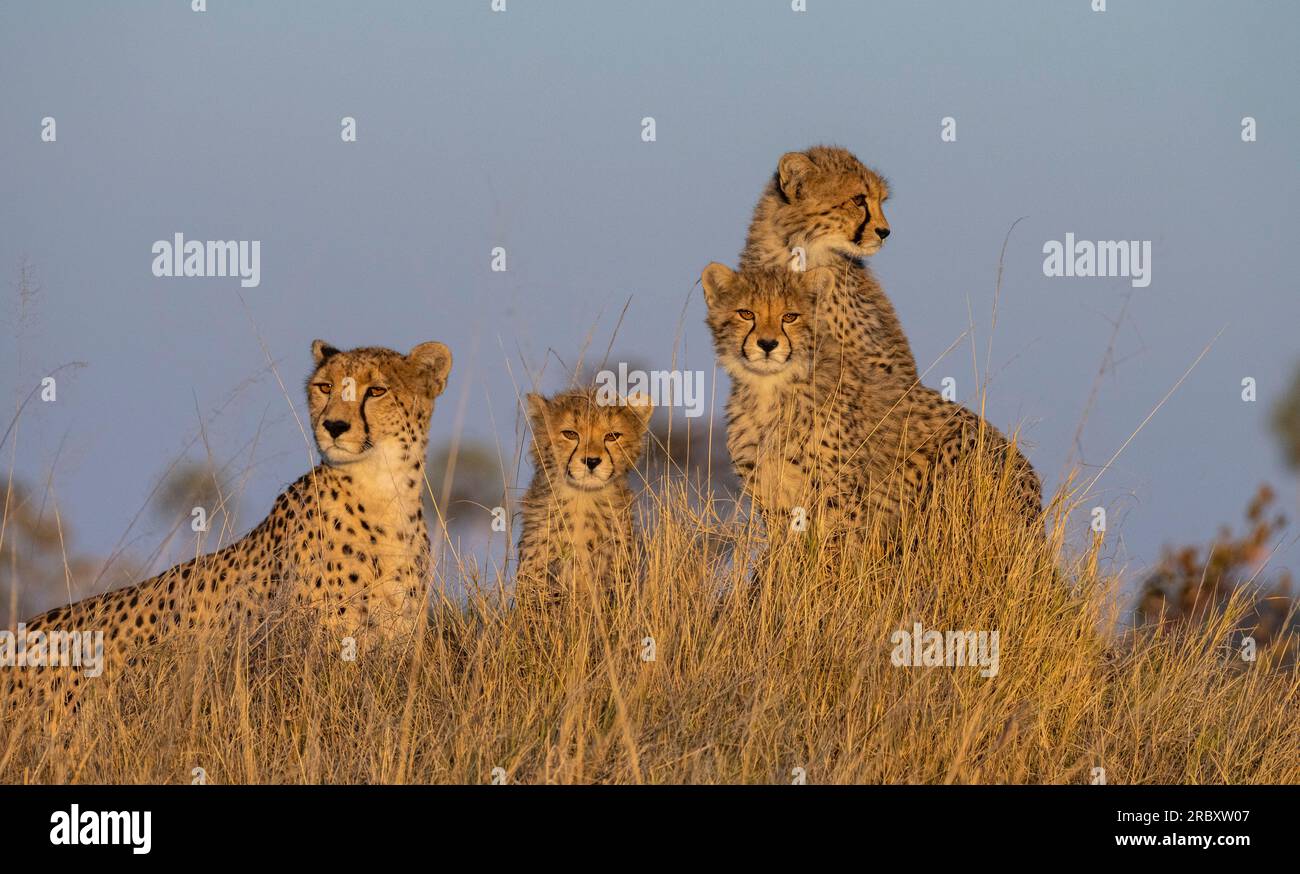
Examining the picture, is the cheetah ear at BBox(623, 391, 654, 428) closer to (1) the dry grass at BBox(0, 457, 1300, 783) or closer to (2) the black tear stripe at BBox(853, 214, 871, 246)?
(1) the dry grass at BBox(0, 457, 1300, 783)

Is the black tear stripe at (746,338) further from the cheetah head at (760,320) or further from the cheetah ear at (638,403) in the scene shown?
the cheetah ear at (638,403)

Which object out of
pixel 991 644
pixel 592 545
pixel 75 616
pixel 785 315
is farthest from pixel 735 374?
pixel 75 616

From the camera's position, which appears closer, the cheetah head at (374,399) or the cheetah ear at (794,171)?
the cheetah head at (374,399)

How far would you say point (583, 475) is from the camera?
5.64 meters

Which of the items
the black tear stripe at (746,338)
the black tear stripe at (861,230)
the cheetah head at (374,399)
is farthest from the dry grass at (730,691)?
the black tear stripe at (861,230)

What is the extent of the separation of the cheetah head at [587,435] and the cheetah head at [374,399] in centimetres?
42

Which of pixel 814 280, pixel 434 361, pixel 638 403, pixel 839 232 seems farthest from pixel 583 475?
pixel 839 232

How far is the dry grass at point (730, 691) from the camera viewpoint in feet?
14.0

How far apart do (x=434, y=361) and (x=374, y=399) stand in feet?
0.86

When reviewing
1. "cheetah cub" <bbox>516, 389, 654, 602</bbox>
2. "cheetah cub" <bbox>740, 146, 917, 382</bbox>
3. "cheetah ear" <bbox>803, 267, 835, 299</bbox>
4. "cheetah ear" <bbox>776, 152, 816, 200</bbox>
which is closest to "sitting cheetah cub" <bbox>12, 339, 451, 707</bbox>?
"cheetah cub" <bbox>516, 389, 654, 602</bbox>

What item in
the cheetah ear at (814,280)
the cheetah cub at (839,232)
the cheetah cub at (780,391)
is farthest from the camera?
the cheetah cub at (839,232)

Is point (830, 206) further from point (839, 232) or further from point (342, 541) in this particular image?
point (342, 541)

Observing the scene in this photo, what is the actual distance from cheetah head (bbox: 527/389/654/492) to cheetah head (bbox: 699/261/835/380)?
41 centimetres
